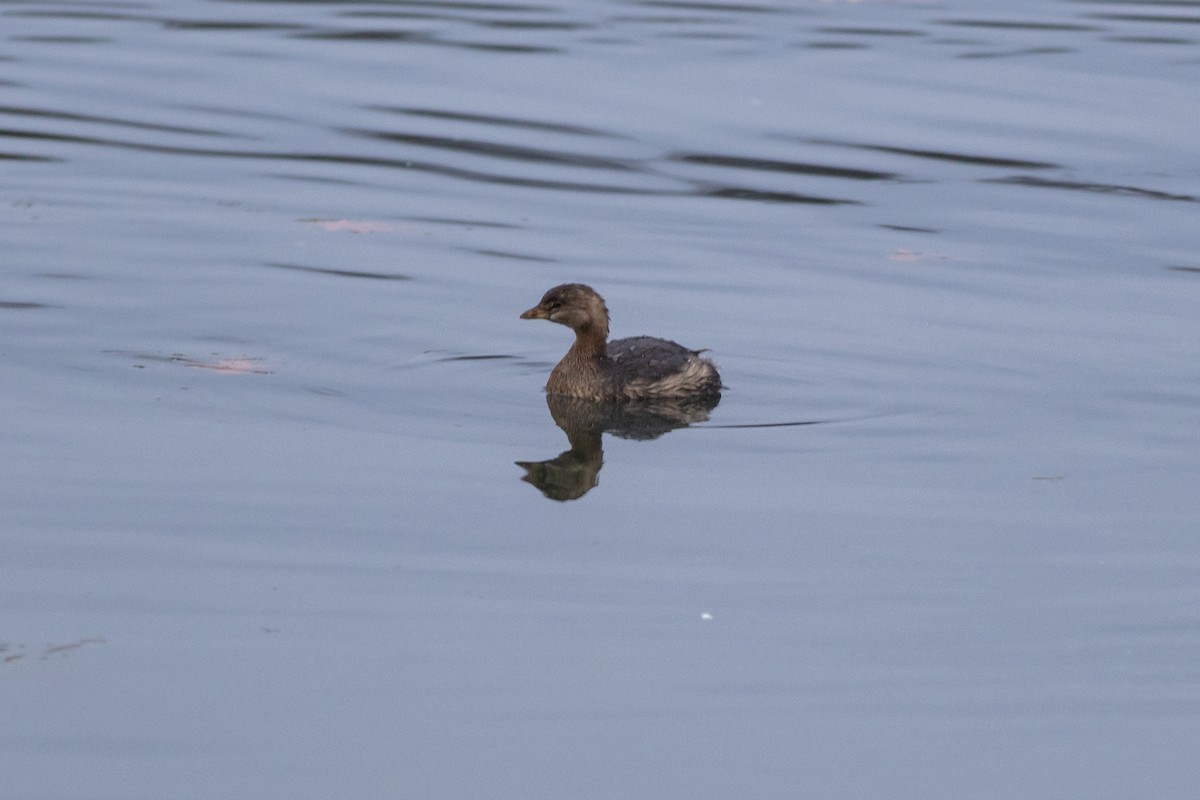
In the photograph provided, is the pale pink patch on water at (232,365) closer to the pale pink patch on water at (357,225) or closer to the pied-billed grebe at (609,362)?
the pied-billed grebe at (609,362)

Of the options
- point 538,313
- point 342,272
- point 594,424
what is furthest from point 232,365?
point 342,272

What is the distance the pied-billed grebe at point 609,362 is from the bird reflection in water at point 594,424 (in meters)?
0.06

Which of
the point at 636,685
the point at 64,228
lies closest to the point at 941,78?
the point at 64,228

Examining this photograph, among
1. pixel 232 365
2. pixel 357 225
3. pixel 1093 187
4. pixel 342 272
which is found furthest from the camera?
pixel 1093 187

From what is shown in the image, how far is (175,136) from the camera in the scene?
1667cm

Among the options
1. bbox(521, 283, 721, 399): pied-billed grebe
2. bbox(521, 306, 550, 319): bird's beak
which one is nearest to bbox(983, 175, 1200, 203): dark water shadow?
bbox(521, 283, 721, 399): pied-billed grebe

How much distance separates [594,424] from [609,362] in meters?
0.61

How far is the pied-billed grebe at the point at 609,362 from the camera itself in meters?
10.9

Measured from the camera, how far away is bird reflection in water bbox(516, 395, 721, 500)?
9.41 metres

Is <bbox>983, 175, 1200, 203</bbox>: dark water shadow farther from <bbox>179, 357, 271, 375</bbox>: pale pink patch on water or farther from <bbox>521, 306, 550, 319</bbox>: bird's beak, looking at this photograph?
<bbox>179, 357, 271, 375</bbox>: pale pink patch on water

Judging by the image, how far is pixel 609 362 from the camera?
1111 cm

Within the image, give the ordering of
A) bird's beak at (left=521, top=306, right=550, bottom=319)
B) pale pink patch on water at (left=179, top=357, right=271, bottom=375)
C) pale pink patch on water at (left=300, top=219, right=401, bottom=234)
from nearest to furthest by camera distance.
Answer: pale pink patch on water at (left=179, top=357, right=271, bottom=375) < bird's beak at (left=521, top=306, right=550, bottom=319) < pale pink patch on water at (left=300, top=219, right=401, bottom=234)

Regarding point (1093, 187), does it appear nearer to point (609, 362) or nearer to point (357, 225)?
point (357, 225)

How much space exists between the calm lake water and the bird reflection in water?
0.14 ft
